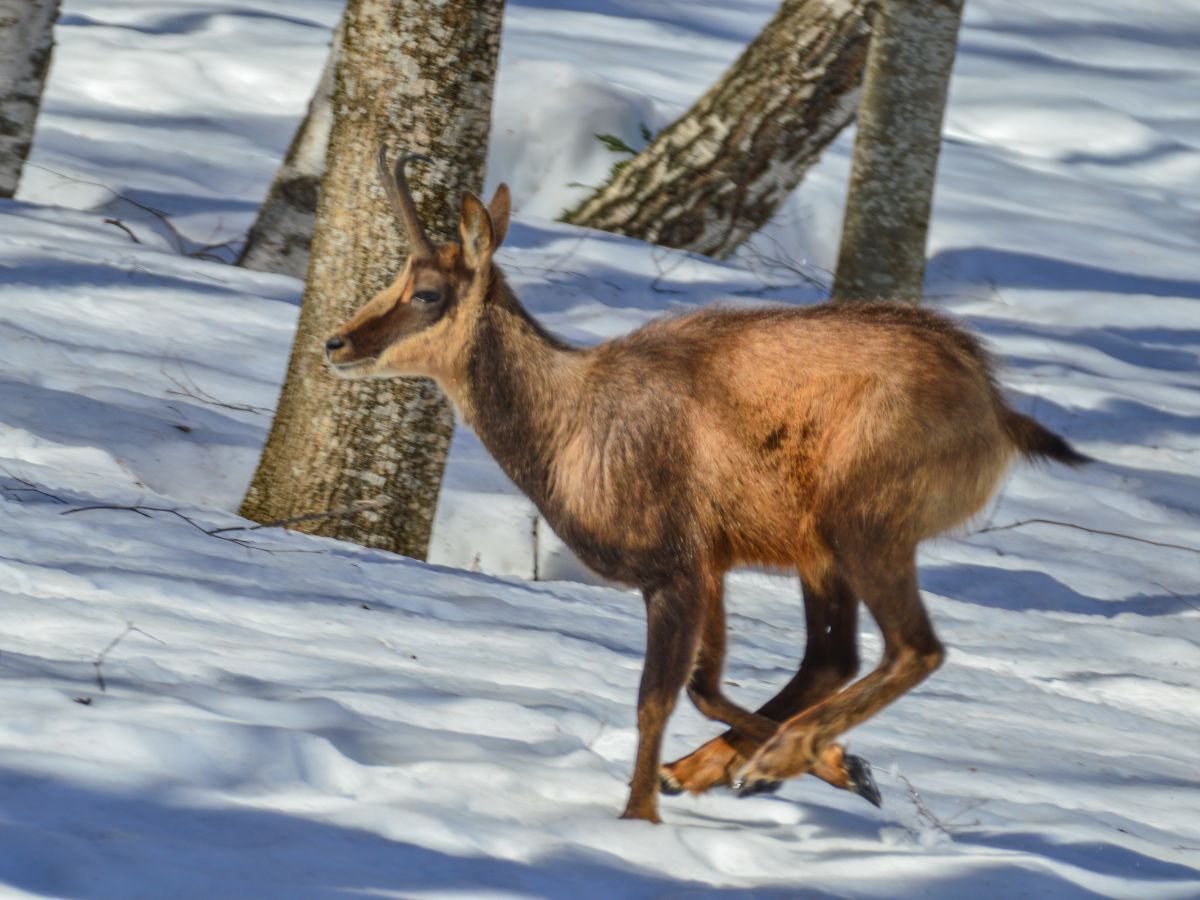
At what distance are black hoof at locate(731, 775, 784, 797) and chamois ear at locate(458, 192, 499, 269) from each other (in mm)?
1521

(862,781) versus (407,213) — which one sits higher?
(407,213)

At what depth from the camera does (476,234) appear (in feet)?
14.0

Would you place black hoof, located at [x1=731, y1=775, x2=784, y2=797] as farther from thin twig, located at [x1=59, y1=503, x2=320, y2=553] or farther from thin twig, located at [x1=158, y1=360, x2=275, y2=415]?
thin twig, located at [x1=158, y1=360, x2=275, y2=415]

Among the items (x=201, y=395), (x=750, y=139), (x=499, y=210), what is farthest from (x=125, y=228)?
(x=499, y=210)

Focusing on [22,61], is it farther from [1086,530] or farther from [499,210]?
[1086,530]

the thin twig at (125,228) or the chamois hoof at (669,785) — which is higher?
the thin twig at (125,228)

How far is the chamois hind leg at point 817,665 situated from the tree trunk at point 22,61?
670cm

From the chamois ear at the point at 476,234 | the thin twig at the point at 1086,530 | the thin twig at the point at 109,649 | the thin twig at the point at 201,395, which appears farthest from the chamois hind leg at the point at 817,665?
the thin twig at the point at 201,395

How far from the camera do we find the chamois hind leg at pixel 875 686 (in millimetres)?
4016

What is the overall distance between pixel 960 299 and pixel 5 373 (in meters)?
7.05

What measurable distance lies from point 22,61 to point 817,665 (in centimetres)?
683

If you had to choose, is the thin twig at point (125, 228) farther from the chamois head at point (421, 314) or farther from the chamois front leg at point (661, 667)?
the chamois front leg at point (661, 667)

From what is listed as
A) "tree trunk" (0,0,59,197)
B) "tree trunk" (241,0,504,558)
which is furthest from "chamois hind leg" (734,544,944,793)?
"tree trunk" (0,0,59,197)

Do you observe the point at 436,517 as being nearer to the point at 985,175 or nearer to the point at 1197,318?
the point at 1197,318
